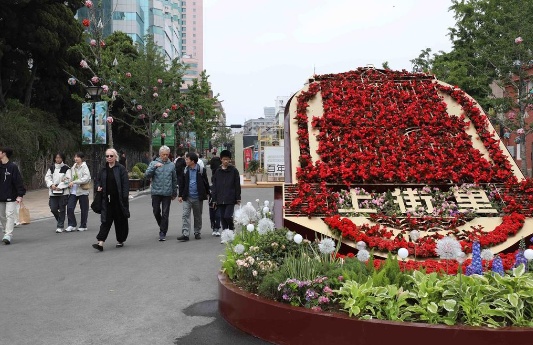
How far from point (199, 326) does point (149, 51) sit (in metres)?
31.2

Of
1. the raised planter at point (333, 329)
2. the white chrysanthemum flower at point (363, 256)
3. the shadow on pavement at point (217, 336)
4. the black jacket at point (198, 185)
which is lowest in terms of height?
the shadow on pavement at point (217, 336)

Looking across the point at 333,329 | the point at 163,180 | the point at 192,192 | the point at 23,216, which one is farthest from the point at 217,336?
the point at 23,216

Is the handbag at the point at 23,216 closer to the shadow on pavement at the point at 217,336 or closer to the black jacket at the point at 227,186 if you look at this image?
the black jacket at the point at 227,186

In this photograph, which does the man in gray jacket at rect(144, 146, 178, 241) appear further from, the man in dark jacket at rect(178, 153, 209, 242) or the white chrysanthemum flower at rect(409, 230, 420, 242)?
the white chrysanthemum flower at rect(409, 230, 420, 242)

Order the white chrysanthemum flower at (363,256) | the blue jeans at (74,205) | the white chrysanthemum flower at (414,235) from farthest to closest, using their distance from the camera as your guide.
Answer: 1. the blue jeans at (74,205)
2. the white chrysanthemum flower at (414,235)
3. the white chrysanthemum flower at (363,256)

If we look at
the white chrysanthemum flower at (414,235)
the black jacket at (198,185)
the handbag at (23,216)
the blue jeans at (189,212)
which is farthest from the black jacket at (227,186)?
the handbag at (23,216)

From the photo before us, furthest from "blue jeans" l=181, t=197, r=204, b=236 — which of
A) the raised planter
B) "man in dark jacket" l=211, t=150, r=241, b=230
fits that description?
the raised planter

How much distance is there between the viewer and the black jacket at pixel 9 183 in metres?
11.0

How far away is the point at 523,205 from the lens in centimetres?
655

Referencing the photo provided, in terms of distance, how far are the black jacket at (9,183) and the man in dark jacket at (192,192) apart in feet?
10.1

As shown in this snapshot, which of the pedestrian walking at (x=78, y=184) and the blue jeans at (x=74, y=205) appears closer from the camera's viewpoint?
the pedestrian walking at (x=78, y=184)

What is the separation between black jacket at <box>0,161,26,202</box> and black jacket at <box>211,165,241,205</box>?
3761 millimetres

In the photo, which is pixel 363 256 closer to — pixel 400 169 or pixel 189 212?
pixel 400 169

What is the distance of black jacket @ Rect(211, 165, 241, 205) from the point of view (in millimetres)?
10742
